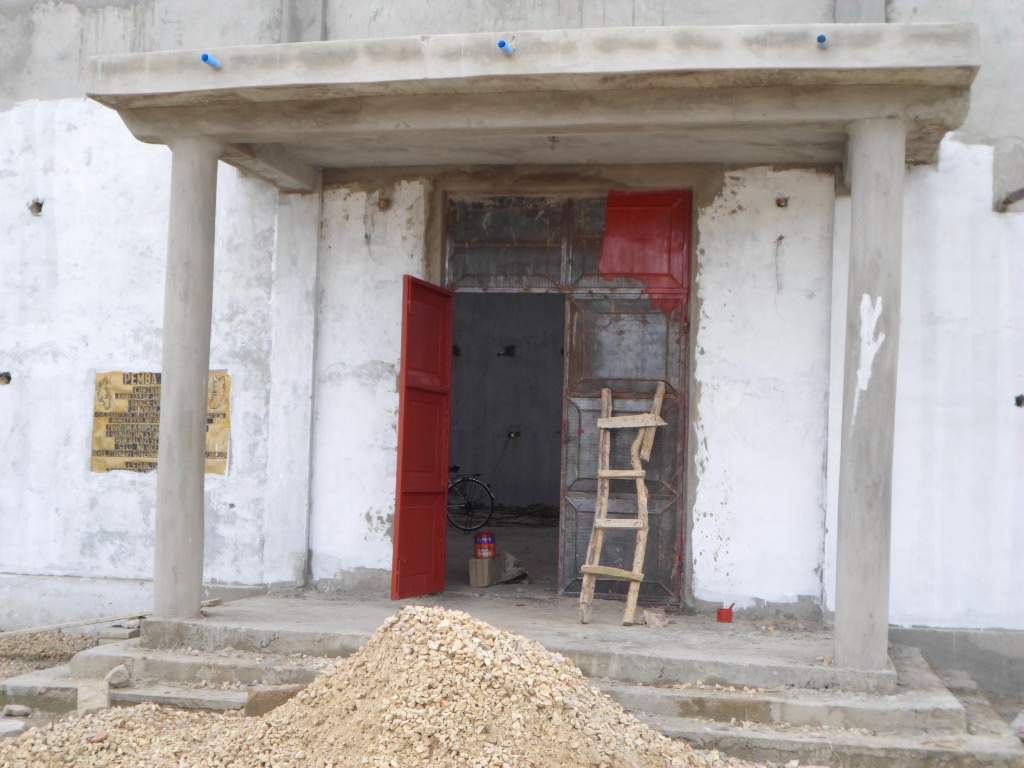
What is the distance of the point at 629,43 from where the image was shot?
18.5ft

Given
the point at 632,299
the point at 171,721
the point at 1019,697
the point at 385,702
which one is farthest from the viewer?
the point at 632,299

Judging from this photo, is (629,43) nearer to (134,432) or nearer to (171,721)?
(171,721)

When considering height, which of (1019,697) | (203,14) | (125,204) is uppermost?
(203,14)

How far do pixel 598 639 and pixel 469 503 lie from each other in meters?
8.00

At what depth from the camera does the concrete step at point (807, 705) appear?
17.3ft

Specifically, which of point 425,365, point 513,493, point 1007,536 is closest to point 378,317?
point 425,365

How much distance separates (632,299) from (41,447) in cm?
486

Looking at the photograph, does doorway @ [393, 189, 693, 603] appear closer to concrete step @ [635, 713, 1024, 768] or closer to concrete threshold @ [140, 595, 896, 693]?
concrete threshold @ [140, 595, 896, 693]

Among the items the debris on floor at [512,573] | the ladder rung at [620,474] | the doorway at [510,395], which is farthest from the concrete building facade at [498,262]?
the doorway at [510,395]

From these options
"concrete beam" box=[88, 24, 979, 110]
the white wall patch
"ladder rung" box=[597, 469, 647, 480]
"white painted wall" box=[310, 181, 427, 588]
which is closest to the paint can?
"white painted wall" box=[310, 181, 427, 588]

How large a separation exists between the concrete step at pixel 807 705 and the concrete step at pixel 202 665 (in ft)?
5.74

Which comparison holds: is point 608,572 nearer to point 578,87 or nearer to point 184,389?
point 184,389

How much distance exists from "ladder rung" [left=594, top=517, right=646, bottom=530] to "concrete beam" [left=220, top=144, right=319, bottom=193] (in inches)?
131

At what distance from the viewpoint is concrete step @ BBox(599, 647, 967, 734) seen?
5262mm
